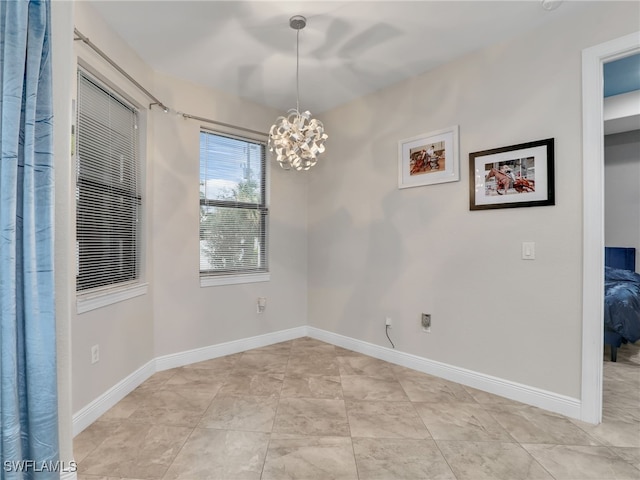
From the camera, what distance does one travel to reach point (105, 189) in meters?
Answer: 2.41

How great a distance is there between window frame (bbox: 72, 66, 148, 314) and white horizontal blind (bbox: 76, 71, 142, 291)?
0.04 ft

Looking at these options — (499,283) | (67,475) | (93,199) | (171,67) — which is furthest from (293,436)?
(171,67)

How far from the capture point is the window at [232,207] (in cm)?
332

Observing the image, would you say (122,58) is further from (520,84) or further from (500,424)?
(500,424)

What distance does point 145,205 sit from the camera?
281cm

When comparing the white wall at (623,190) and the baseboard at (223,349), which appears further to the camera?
the white wall at (623,190)

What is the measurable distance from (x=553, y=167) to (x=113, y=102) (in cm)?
317

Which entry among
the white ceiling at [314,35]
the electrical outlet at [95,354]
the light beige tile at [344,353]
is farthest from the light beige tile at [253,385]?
the white ceiling at [314,35]

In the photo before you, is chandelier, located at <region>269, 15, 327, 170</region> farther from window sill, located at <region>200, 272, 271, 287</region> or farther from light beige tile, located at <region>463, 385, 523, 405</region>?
light beige tile, located at <region>463, 385, 523, 405</region>

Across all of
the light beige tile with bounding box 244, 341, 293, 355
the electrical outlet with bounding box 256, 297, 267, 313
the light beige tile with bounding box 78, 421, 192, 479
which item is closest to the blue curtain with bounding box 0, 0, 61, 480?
the light beige tile with bounding box 78, 421, 192, 479

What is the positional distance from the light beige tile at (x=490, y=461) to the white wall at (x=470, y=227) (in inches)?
28.0

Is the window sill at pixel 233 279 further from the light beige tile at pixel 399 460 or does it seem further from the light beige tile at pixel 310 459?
the light beige tile at pixel 399 460

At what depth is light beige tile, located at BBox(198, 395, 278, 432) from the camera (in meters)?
2.07

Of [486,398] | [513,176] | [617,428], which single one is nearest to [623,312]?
[617,428]
